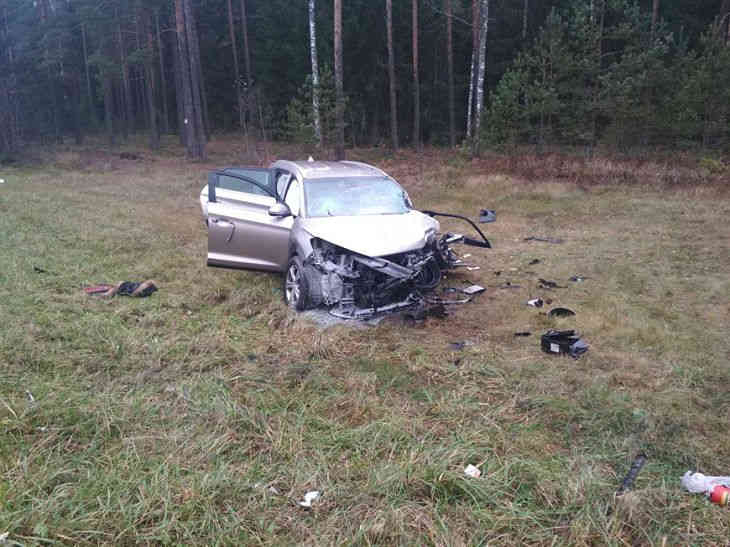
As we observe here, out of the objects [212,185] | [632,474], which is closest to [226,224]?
[212,185]

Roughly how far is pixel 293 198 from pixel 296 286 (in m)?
1.29

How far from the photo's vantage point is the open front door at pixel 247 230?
→ 700cm

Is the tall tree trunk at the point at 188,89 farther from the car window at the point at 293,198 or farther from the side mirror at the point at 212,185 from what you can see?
the car window at the point at 293,198

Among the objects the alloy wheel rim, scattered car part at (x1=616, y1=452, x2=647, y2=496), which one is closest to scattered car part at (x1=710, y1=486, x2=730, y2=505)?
scattered car part at (x1=616, y1=452, x2=647, y2=496)

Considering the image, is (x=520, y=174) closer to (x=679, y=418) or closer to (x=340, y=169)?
(x=340, y=169)

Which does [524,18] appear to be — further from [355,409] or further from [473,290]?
[355,409]

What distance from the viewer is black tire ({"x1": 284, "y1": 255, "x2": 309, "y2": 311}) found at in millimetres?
6414

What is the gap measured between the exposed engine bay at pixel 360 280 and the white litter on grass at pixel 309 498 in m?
2.98

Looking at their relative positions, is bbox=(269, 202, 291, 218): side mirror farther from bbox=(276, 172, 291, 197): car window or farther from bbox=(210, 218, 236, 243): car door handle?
bbox=(276, 172, 291, 197): car window

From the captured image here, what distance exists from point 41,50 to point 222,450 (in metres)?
40.1

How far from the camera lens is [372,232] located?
637cm

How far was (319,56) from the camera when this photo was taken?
31.2 meters

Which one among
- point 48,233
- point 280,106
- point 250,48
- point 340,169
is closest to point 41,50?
point 250,48

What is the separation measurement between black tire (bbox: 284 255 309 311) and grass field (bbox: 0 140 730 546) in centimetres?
25
